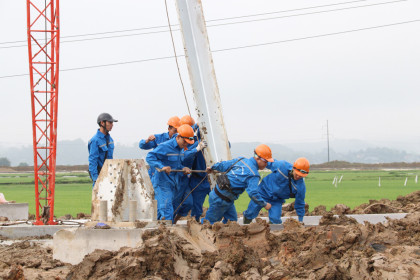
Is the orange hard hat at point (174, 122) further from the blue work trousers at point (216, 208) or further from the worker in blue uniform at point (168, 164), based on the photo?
the blue work trousers at point (216, 208)

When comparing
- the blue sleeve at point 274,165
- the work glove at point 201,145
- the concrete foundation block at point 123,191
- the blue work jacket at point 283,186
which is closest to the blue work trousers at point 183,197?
the work glove at point 201,145

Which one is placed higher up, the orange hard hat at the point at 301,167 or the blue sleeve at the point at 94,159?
the blue sleeve at the point at 94,159

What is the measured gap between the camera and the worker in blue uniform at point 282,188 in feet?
37.5

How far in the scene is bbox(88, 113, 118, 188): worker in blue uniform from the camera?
40.4ft

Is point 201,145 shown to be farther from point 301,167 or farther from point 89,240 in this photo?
point 89,240

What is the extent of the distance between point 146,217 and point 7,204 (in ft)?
24.8

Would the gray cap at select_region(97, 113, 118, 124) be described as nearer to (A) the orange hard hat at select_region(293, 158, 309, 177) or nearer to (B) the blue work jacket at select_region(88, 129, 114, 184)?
(B) the blue work jacket at select_region(88, 129, 114, 184)

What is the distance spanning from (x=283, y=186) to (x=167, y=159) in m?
2.19

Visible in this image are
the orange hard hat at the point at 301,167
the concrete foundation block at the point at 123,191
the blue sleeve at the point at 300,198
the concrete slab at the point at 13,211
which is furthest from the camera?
the concrete slab at the point at 13,211

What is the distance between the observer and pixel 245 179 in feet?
34.7

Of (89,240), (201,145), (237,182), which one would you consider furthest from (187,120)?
(89,240)

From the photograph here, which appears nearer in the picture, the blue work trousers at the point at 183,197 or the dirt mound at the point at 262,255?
the dirt mound at the point at 262,255

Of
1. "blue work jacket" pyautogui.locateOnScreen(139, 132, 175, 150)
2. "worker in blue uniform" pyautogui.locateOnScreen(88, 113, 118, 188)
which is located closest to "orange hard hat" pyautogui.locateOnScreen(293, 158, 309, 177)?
"blue work jacket" pyautogui.locateOnScreen(139, 132, 175, 150)

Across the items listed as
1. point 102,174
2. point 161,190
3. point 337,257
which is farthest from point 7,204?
point 337,257
